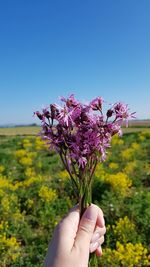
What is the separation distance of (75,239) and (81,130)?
1.85ft

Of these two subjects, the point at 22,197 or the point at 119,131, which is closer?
the point at 119,131

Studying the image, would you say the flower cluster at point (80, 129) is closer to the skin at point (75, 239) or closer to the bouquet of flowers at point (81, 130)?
the bouquet of flowers at point (81, 130)

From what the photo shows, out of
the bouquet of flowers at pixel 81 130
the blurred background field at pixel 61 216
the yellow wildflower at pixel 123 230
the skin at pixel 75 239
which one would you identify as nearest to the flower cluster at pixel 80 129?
the bouquet of flowers at pixel 81 130

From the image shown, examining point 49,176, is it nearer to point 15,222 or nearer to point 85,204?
point 15,222

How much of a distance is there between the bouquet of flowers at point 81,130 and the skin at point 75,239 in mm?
237

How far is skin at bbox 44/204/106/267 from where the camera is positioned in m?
1.67

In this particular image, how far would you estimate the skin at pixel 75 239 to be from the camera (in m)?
1.67

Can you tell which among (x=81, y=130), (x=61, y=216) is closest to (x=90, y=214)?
(x=81, y=130)

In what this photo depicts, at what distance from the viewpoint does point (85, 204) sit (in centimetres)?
188

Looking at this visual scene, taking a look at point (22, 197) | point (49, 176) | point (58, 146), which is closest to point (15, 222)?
point (22, 197)

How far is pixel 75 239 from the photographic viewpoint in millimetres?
1785

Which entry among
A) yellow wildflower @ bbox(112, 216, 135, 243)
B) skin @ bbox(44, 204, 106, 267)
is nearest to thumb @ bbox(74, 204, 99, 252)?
skin @ bbox(44, 204, 106, 267)

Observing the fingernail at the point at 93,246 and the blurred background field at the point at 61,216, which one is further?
the blurred background field at the point at 61,216

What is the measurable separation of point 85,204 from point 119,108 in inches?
21.6
